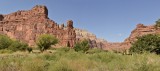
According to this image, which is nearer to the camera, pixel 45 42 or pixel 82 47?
pixel 82 47

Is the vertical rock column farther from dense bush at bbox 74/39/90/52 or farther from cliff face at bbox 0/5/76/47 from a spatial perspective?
dense bush at bbox 74/39/90/52

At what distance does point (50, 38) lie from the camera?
2579 inches

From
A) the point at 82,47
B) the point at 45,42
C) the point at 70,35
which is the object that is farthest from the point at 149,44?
the point at 70,35

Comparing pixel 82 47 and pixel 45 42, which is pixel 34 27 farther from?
pixel 82 47

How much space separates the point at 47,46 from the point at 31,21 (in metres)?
39.7

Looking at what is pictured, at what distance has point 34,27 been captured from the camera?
96.3 metres

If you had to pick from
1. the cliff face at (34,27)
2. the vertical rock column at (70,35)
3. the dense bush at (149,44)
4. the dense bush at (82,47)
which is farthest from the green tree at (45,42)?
the dense bush at (149,44)

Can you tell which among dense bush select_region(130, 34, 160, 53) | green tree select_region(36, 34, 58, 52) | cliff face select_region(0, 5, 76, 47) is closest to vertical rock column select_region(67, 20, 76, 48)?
cliff face select_region(0, 5, 76, 47)

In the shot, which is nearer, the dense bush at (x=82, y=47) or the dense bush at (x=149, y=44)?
the dense bush at (x=149, y=44)

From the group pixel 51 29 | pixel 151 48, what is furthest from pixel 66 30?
pixel 151 48

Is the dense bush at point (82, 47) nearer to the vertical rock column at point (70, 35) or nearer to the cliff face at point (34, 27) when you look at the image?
the cliff face at point (34, 27)

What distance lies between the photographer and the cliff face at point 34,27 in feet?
310

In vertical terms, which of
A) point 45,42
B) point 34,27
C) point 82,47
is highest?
point 34,27

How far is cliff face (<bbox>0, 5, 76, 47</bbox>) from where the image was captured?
310ft
